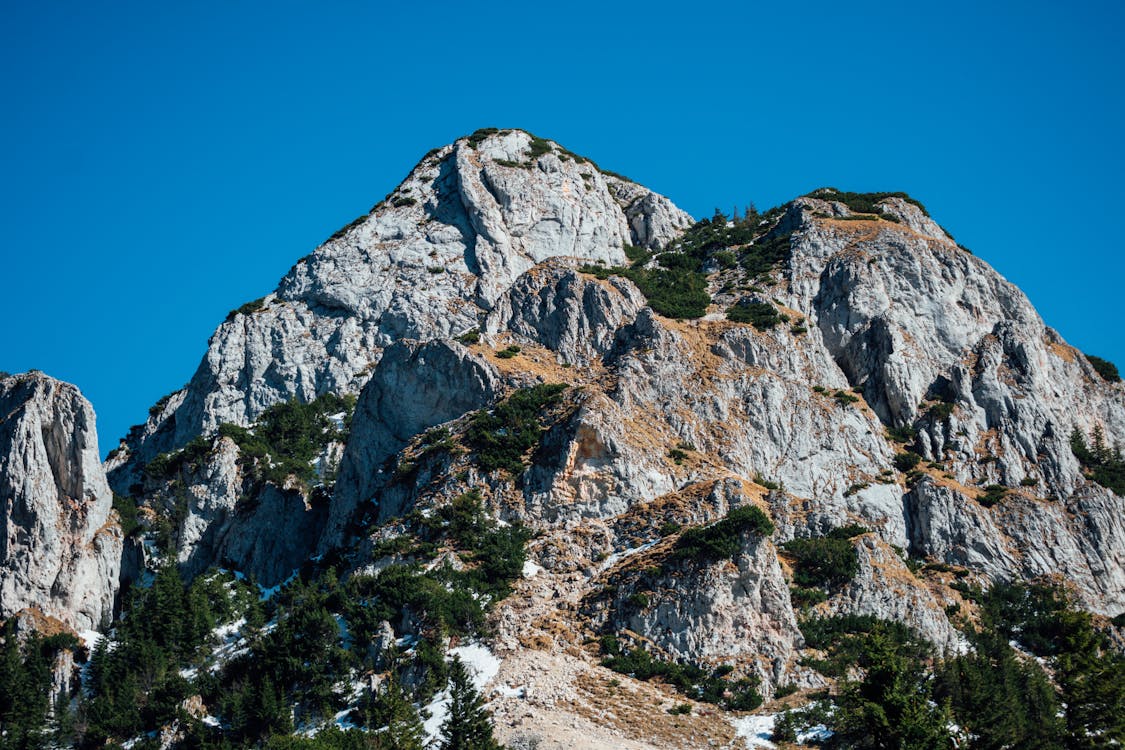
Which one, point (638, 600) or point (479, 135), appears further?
point (479, 135)

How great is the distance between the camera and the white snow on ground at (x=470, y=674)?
63.9 m

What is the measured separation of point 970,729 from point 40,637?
182 ft

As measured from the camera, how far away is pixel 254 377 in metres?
115

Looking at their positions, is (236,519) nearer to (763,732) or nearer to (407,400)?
(407,400)

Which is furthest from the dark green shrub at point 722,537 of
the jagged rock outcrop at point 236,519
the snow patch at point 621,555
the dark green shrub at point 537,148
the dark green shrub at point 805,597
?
the dark green shrub at point 537,148

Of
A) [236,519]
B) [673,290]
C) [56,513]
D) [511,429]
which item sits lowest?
[56,513]

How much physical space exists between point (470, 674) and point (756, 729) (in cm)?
1494

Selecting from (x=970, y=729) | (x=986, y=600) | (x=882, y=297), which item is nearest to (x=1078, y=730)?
(x=970, y=729)

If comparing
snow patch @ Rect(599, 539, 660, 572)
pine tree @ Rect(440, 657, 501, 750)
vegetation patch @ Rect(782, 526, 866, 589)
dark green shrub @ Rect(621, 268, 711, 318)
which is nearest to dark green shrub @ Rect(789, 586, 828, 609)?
vegetation patch @ Rect(782, 526, 866, 589)

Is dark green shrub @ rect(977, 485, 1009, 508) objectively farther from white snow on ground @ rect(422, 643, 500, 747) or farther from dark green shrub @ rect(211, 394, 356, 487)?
dark green shrub @ rect(211, 394, 356, 487)

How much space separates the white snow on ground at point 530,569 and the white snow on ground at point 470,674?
310 inches

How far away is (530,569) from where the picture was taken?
7856cm

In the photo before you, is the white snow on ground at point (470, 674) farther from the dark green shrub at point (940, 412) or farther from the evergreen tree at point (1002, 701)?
the dark green shrub at point (940, 412)

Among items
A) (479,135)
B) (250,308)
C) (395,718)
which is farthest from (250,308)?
(395,718)
